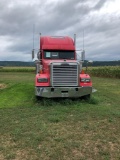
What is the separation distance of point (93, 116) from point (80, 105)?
6.10ft

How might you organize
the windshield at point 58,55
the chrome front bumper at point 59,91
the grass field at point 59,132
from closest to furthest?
the grass field at point 59,132
the chrome front bumper at point 59,91
the windshield at point 58,55

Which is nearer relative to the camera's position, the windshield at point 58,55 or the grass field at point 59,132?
the grass field at point 59,132

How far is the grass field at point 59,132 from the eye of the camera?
16.0 feet

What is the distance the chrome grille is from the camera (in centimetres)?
989

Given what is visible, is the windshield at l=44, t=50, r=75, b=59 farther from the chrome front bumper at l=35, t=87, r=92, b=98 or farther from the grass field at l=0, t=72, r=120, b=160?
the grass field at l=0, t=72, r=120, b=160

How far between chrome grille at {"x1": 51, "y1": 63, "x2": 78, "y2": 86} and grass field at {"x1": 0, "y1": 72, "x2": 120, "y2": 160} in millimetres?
827

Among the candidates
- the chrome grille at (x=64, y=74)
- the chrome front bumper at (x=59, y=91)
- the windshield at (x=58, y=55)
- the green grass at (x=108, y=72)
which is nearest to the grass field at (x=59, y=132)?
the chrome front bumper at (x=59, y=91)

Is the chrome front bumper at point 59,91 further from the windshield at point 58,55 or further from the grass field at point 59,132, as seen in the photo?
the windshield at point 58,55

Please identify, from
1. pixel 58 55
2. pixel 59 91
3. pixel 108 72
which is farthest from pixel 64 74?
pixel 108 72

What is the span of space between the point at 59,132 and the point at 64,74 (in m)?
4.04

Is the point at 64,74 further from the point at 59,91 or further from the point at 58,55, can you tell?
the point at 58,55

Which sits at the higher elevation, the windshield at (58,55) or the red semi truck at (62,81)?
the windshield at (58,55)

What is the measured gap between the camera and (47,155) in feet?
15.6

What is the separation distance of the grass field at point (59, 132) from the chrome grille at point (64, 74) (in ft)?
2.71
